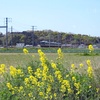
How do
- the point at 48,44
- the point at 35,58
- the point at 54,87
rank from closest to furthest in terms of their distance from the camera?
the point at 54,87 < the point at 35,58 < the point at 48,44

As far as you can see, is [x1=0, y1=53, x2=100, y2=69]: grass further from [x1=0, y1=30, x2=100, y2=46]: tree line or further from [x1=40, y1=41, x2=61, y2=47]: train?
[x1=40, y1=41, x2=61, y2=47]: train

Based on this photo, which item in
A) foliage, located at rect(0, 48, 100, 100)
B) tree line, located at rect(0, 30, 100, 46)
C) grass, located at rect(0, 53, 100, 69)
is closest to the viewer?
foliage, located at rect(0, 48, 100, 100)

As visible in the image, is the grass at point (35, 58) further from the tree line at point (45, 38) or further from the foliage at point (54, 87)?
the tree line at point (45, 38)

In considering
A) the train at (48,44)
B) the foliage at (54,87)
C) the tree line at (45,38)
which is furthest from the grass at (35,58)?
the train at (48,44)

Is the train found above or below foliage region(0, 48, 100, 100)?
below

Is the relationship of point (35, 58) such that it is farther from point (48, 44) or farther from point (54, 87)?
point (48, 44)

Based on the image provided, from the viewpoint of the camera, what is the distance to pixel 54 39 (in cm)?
10944

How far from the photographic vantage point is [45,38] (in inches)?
4215

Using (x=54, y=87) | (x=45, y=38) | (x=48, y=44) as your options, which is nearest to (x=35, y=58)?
(x=54, y=87)

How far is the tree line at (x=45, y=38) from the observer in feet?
326

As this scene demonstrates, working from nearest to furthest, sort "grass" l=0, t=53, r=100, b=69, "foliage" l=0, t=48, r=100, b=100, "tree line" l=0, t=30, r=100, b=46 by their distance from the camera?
"foliage" l=0, t=48, r=100, b=100 < "grass" l=0, t=53, r=100, b=69 < "tree line" l=0, t=30, r=100, b=46

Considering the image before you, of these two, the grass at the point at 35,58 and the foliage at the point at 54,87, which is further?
the grass at the point at 35,58

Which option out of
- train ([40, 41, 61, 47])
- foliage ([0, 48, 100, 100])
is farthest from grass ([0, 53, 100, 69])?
train ([40, 41, 61, 47])

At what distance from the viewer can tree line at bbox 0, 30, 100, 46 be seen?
9950cm
